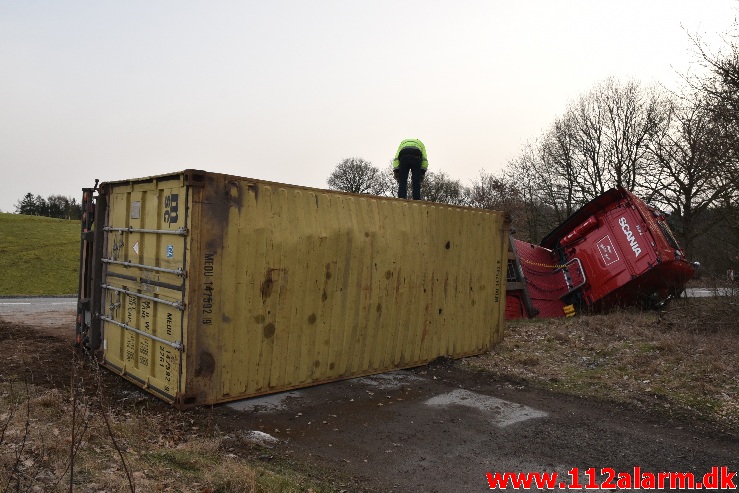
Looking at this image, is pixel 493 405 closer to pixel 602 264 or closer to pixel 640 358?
pixel 640 358

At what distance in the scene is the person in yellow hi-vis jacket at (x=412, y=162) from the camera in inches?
Answer: 397

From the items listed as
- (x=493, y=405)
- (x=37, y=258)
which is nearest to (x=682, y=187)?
(x=493, y=405)

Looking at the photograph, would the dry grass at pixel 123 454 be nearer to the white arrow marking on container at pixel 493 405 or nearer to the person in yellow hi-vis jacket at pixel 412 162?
the white arrow marking on container at pixel 493 405

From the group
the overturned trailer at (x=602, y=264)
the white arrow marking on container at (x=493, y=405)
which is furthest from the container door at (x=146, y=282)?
the overturned trailer at (x=602, y=264)

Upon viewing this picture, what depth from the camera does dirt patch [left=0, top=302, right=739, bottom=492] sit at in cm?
394

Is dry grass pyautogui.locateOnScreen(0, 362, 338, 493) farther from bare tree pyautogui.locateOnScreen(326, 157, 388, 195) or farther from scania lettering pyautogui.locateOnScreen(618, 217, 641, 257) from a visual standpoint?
bare tree pyautogui.locateOnScreen(326, 157, 388, 195)

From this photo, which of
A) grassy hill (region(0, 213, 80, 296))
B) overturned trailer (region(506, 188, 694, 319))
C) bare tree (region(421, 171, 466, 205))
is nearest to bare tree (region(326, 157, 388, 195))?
bare tree (region(421, 171, 466, 205))

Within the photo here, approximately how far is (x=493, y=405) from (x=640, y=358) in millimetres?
2923

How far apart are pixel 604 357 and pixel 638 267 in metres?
3.42

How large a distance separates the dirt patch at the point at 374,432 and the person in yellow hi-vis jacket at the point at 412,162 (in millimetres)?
3604

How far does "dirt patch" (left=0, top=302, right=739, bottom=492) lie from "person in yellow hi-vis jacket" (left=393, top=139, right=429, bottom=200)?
3604 millimetres

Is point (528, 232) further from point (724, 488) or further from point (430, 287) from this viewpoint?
point (724, 488)

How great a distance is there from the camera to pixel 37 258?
26328 millimetres

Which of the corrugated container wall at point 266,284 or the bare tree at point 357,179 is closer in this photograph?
the corrugated container wall at point 266,284
